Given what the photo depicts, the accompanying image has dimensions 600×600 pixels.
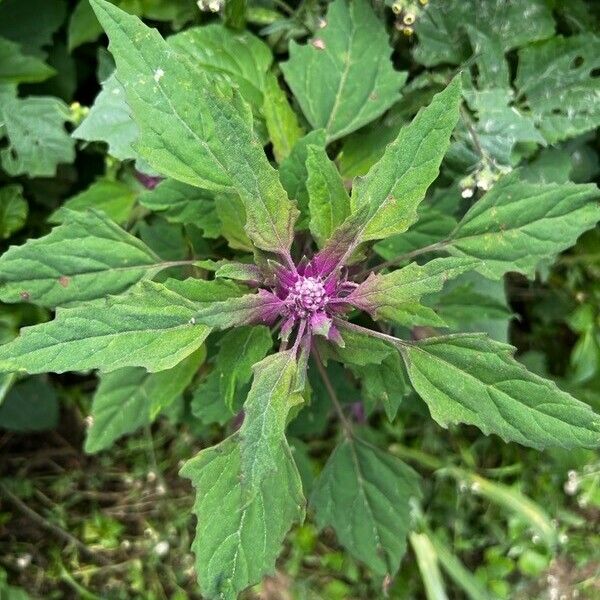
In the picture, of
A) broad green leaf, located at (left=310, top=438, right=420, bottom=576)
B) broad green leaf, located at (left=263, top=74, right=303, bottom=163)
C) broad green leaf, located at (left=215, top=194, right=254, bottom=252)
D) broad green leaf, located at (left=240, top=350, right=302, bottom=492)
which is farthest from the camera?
broad green leaf, located at (left=310, top=438, right=420, bottom=576)

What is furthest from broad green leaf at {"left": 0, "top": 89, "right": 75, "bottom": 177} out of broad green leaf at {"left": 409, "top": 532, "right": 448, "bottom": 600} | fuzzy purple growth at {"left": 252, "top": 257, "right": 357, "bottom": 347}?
broad green leaf at {"left": 409, "top": 532, "right": 448, "bottom": 600}

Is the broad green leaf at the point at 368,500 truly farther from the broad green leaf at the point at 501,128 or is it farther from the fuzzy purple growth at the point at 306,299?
the broad green leaf at the point at 501,128

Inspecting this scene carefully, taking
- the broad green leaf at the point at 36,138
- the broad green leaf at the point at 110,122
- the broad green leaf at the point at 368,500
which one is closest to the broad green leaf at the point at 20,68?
the broad green leaf at the point at 36,138

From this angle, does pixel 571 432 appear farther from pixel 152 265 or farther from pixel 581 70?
pixel 581 70

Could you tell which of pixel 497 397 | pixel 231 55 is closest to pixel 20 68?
pixel 231 55

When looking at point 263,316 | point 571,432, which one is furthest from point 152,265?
point 571,432

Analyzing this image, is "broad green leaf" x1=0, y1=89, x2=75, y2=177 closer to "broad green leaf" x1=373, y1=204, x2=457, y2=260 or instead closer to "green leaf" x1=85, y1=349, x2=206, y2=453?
"green leaf" x1=85, y1=349, x2=206, y2=453

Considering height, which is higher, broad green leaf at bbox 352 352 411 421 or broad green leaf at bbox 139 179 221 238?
broad green leaf at bbox 139 179 221 238
